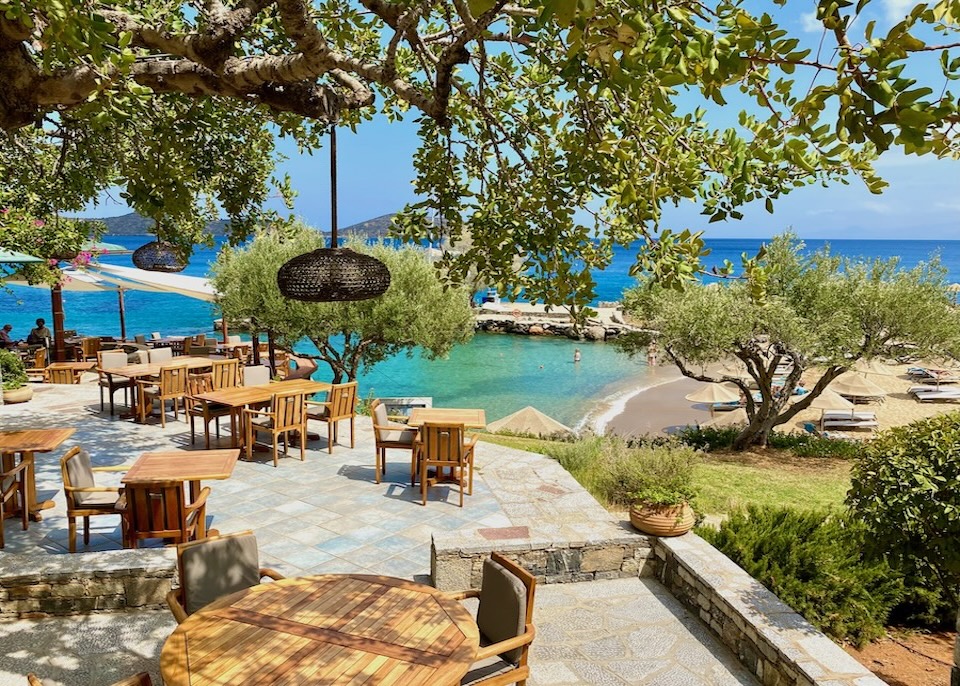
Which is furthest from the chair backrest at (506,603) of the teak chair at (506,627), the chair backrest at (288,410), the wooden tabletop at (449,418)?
the chair backrest at (288,410)

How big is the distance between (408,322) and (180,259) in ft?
26.2

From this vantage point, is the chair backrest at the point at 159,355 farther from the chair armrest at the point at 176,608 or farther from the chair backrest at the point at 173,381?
the chair armrest at the point at 176,608

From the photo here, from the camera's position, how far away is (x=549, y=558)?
5527 mm

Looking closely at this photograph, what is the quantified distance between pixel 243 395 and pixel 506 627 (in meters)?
6.28

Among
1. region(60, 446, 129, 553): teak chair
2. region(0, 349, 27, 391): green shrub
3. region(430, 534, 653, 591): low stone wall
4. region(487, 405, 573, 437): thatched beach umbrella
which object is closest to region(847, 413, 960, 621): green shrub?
region(430, 534, 653, 591): low stone wall

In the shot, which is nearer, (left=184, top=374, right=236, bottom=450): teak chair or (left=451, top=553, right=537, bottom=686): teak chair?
(left=451, top=553, right=537, bottom=686): teak chair

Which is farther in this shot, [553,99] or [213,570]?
[553,99]

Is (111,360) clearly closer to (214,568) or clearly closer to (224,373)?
(224,373)

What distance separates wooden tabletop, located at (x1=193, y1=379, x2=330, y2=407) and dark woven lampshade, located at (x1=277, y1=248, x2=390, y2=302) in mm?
4153

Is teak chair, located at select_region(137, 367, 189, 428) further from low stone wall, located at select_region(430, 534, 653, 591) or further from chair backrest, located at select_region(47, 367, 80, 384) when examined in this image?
chair backrest, located at select_region(47, 367, 80, 384)

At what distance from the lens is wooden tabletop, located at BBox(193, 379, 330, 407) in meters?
8.53

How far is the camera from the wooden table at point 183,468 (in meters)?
5.30

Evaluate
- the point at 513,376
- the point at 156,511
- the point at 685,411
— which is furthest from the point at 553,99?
the point at 513,376

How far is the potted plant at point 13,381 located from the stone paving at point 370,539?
4.50ft
